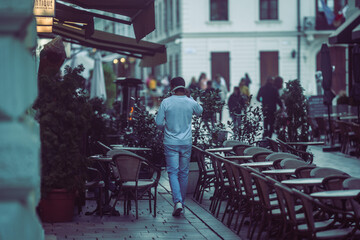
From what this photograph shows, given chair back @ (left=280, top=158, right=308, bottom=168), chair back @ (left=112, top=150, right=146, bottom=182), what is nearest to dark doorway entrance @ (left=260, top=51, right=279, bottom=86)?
chair back @ (left=112, top=150, right=146, bottom=182)

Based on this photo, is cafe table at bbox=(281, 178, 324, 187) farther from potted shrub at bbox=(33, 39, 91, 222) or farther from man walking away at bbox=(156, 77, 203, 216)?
potted shrub at bbox=(33, 39, 91, 222)

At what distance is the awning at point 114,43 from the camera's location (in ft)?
45.9

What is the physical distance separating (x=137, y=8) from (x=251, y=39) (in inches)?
1365

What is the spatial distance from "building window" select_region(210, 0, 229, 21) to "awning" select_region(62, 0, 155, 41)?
33568 mm

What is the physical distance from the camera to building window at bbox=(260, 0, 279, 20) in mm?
44875

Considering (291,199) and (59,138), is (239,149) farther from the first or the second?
(291,199)

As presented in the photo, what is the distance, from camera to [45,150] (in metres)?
8.77

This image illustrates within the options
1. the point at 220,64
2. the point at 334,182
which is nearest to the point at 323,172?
the point at 334,182

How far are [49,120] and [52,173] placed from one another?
0.60 metres

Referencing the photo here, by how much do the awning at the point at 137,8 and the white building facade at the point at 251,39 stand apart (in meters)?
33.3

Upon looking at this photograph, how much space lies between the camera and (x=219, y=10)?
4466cm

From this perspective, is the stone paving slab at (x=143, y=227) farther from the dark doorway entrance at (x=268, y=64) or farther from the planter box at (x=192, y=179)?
the dark doorway entrance at (x=268, y=64)

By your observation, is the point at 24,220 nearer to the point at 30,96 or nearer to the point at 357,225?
the point at 30,96

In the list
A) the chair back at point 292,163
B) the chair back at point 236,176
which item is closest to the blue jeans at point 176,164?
the chair back at point 236,176
